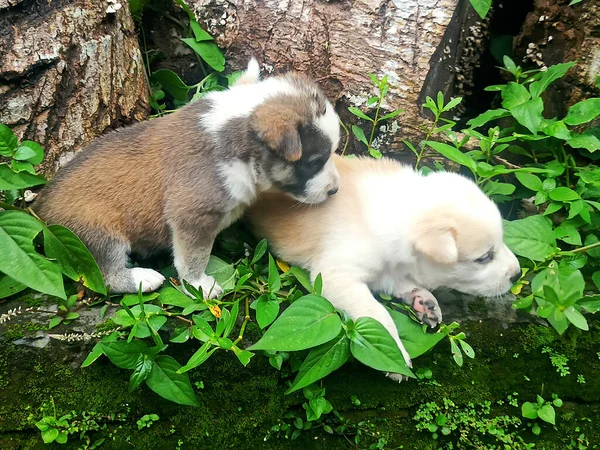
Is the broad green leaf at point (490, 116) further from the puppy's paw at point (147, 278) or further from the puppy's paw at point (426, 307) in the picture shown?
the puppy's paw at point (147, 278)

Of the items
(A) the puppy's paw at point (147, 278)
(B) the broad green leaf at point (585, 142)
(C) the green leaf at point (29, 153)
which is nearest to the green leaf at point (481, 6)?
(B) the broad green leaf at point (585, 142)

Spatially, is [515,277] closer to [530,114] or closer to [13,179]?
[530,114]

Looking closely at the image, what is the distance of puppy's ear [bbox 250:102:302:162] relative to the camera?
283 centimetres

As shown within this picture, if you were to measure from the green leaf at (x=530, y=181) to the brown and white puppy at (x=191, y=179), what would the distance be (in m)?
1.21

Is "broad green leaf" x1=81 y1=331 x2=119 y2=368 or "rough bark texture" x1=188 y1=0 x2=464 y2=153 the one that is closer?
"broad green leaf" x1=81 y1=331 x2=119 y2=368

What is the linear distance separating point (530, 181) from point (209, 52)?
2.59 metres

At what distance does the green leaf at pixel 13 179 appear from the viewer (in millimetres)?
2727

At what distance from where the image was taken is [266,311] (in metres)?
2.72

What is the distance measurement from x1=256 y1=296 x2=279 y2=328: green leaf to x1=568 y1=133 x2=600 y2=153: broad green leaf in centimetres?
224

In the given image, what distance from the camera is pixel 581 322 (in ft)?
8.94

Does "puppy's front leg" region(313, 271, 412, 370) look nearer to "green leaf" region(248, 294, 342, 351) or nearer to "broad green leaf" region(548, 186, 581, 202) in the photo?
"green leaf" region(248, 294, 342, 351)

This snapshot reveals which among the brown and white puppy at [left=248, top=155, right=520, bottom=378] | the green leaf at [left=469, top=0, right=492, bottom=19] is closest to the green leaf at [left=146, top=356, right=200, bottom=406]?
the brown and white puppy at [left=248, top=155, right=520, bottom=378]

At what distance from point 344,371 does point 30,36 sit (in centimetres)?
272

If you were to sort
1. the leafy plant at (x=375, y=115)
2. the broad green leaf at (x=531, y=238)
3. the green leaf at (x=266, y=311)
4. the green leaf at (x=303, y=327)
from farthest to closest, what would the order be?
the leafy plant at (x=375, y=115) → the broad green leaf at (x=531, y=238) → the green leaf at (x=266, y=311) → the green leaf at (x=303, y=327)
